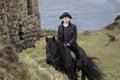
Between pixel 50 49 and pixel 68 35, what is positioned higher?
pixel 68 35

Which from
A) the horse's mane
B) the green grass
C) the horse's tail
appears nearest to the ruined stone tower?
the green grass

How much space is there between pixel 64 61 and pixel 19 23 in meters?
10.4

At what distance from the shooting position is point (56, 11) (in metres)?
162

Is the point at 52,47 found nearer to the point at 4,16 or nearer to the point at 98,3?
the point at 4,16

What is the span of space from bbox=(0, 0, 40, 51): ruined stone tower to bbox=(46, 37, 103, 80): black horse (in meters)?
7.03

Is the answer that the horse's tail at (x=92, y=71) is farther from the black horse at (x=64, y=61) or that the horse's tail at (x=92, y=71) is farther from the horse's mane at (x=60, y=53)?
the horse's mane at (x=60, y=53)

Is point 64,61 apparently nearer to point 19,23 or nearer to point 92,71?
point 92,71

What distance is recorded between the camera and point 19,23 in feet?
82.5

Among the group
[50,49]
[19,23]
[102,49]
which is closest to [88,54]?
[102,49]

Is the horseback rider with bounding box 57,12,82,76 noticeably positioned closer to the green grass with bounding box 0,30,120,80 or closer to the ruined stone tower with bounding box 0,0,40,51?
the green grass with bounding box 0,30,120,80

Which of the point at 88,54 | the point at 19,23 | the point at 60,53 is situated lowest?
the point at 88,54

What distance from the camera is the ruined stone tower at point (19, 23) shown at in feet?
77.7

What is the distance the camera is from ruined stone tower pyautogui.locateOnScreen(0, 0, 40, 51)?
2369cm

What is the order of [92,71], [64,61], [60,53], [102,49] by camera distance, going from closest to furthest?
[60,53] < [64,61] < [92,71] < [102,49]
